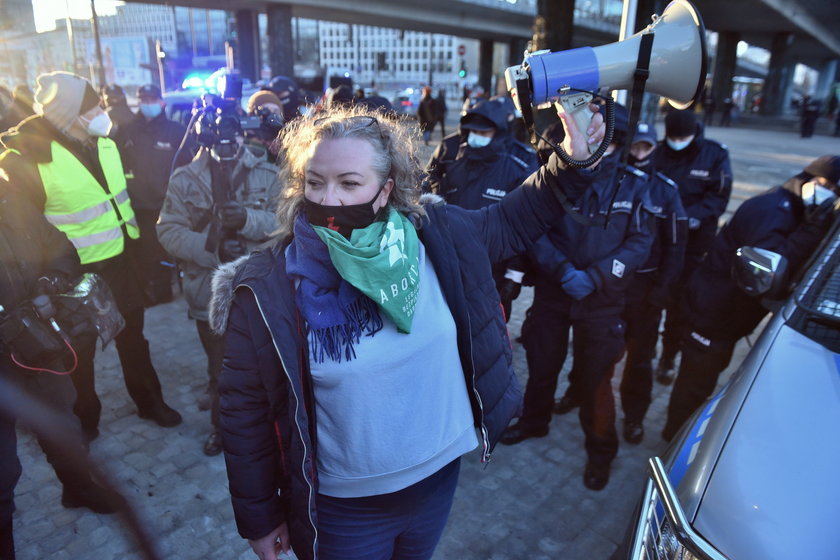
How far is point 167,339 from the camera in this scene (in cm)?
521

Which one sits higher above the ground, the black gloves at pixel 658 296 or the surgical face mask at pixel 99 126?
the surgical face mask at pixel 99 126

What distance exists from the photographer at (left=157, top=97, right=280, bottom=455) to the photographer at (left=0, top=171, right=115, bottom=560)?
652 millimetres

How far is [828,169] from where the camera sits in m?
3.18

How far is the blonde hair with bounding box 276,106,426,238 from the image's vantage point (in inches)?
64.8

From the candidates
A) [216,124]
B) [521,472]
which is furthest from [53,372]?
[521,472]

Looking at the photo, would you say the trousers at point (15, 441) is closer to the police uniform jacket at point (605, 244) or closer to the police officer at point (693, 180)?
the police uniform jacket at point (605, 244)

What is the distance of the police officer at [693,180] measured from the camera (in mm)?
4816

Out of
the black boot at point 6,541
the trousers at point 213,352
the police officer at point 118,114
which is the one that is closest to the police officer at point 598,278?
the trousers at point 213,352

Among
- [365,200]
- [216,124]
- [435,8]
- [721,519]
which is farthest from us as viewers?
[435,8]

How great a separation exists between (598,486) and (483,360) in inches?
77.0

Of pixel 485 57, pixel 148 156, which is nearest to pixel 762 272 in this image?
pixel 148 156

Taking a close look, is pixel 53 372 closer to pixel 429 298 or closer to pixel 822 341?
pixel 429 298

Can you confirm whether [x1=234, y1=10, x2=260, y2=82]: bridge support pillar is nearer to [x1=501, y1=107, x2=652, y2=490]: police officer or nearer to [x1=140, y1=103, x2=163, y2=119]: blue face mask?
[x1=140, y1=103, x2=163, y2=119]: blue face mask

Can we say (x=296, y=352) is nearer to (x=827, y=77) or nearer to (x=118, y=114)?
(x=118, y=114)
